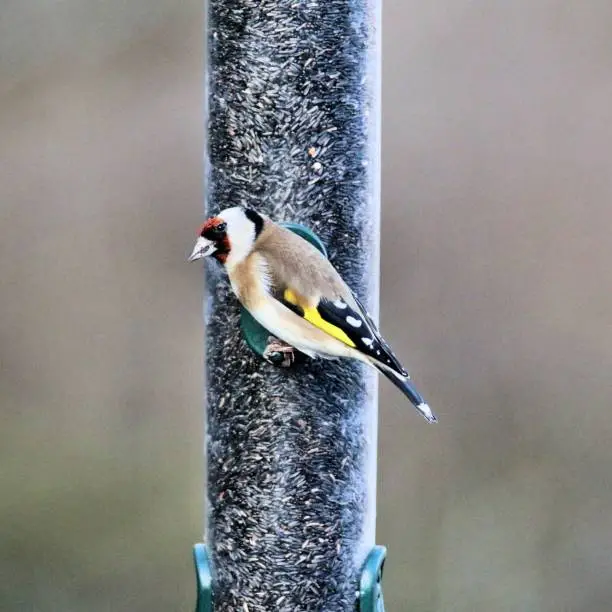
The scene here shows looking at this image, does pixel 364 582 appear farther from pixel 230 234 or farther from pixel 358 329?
pixel 230 234

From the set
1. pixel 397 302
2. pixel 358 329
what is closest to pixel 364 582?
pixel 358 329

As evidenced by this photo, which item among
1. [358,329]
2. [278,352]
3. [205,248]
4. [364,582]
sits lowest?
[364,582]

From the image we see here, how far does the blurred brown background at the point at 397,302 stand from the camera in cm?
785

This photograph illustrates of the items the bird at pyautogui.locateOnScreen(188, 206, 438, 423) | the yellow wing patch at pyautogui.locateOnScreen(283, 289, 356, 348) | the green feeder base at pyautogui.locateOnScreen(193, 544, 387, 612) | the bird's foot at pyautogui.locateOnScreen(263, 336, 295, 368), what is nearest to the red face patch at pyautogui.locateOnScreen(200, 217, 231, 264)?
the bird at pyautogui.locateOnScreen(188, 206, 438, 423)

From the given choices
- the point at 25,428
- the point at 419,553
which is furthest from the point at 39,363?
the point at 419,553

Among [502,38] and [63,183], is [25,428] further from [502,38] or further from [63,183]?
[502,38]

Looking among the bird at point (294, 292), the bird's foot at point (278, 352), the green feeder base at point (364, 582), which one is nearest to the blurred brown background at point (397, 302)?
the green feeder base at point (364, 582)

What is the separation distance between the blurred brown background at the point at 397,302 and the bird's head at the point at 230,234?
3.03 m

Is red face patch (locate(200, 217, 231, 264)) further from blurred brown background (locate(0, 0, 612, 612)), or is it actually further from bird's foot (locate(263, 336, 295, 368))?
blurred brown background (locate(0, 0, 612, 612))

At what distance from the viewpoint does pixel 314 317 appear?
4609 mm

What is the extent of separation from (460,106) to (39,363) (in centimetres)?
232

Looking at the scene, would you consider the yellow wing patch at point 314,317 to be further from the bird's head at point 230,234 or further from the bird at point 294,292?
the bird's head at point 230,234

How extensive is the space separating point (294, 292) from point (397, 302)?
3.18m

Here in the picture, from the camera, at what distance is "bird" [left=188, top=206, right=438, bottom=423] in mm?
4590
